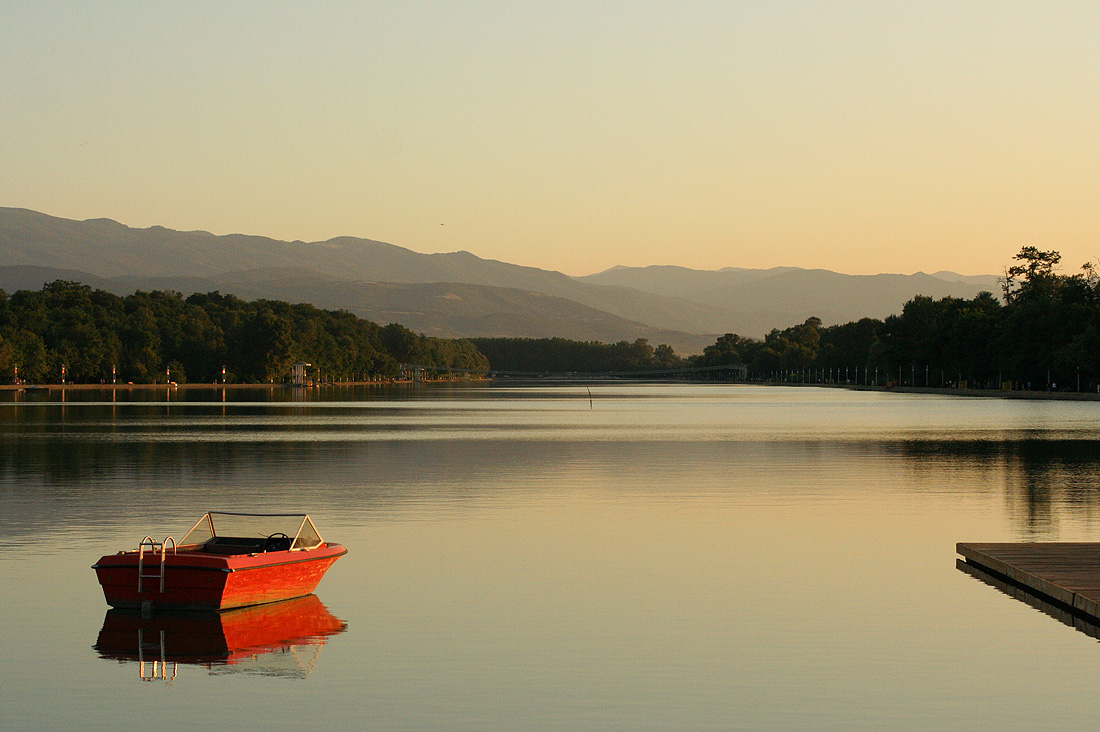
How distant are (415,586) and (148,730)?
856 cm

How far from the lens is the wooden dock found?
62.1 feet

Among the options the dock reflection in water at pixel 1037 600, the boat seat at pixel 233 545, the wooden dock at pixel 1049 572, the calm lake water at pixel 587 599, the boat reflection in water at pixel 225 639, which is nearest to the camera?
the calm lake water at pixel 587 599

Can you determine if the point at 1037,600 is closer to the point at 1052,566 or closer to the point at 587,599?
the point at 1052,566

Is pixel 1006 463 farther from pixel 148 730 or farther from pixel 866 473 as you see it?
pixel 148 730

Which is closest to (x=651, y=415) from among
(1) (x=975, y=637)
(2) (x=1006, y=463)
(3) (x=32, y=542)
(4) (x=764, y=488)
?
(2) (x=1006, y=463)

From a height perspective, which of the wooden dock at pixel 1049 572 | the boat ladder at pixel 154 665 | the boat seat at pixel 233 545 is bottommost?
the boat ladder at pixel 154 665

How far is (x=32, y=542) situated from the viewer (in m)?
26.3

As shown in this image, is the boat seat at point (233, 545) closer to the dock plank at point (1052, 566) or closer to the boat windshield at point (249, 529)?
the boat windshield at point (249, 529)

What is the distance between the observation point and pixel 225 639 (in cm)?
1727

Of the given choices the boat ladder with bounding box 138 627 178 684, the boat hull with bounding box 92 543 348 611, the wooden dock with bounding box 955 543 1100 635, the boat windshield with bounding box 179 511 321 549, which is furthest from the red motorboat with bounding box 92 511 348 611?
the wooden dock with bounding box 955 543 1100 635

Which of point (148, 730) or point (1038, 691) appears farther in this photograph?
point (1038, 691)

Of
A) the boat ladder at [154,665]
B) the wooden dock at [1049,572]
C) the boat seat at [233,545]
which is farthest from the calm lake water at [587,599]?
the boat seat at [233,545]

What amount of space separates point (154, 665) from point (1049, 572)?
542 inches

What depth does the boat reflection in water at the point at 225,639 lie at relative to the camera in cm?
1591
